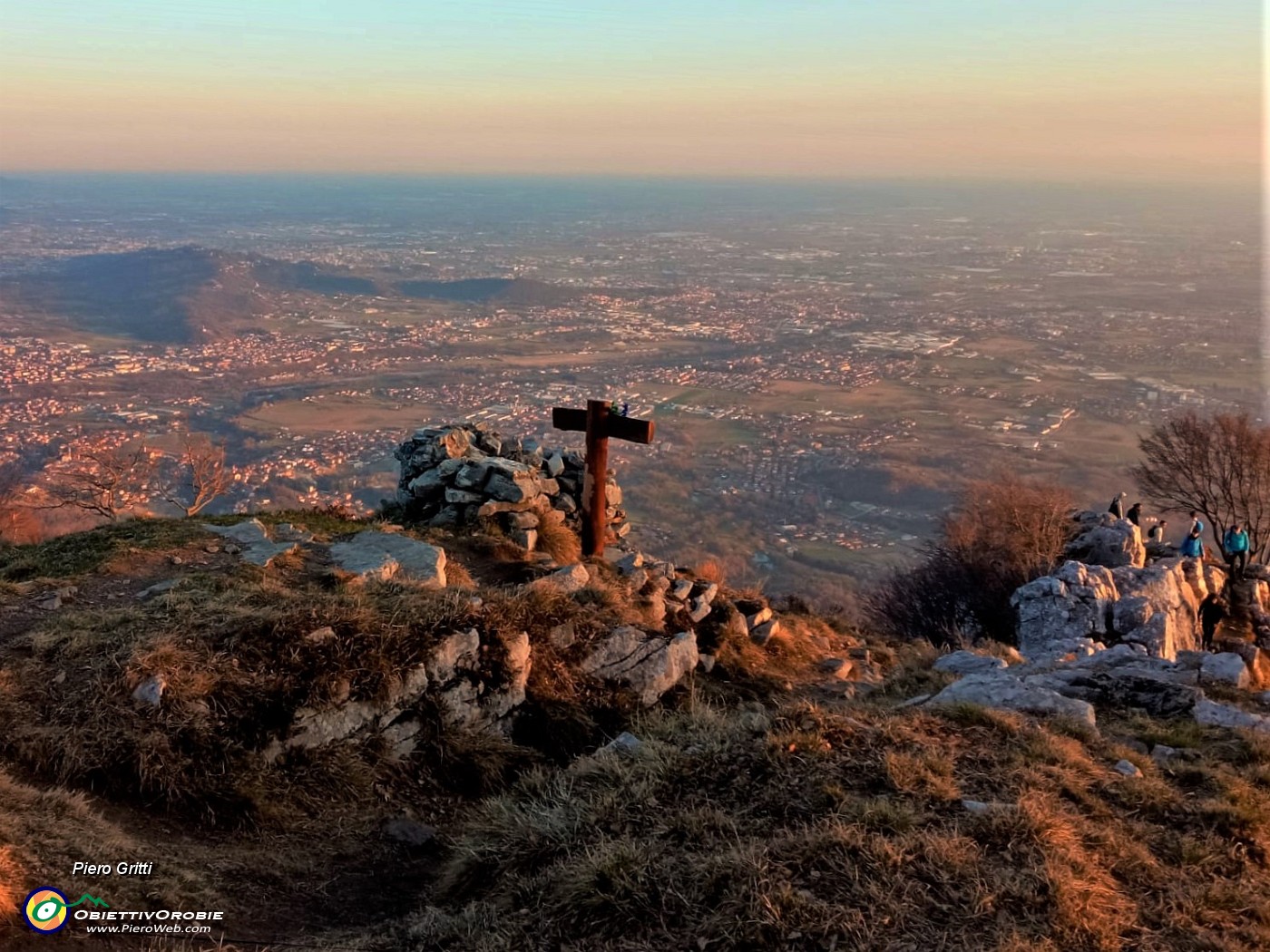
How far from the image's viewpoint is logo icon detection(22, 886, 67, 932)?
3967 millimetres

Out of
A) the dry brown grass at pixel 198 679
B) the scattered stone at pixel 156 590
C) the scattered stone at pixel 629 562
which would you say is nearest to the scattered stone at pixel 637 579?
the scattered stone at pixel 629 562

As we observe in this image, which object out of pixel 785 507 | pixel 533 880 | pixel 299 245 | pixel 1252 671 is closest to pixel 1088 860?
pixel 533 880

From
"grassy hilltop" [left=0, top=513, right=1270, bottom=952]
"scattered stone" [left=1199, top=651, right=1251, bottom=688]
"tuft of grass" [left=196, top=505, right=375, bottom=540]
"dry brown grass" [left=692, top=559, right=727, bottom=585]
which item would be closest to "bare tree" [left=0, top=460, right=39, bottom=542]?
"tuft of grass" [left=196, top=505, right=375, bottom=540]

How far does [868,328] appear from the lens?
3162 inches

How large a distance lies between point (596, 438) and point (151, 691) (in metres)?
6.00

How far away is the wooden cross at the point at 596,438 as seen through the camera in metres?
10.6

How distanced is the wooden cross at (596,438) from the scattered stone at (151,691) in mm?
5378

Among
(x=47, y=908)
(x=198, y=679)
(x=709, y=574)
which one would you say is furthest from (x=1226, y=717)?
(x=47, y=908)

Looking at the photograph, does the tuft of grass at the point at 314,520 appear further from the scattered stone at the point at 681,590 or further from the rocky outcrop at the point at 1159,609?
the rocky outcrop at the point at 1159,609

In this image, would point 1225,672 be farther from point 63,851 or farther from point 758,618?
point 63,851

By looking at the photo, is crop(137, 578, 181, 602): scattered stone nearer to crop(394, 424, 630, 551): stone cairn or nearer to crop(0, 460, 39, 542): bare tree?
crop(394, 424, 630, 551): stone cairn

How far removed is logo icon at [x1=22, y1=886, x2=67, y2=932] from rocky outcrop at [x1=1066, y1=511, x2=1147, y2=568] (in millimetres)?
16312

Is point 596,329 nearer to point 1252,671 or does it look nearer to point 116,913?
point 1252,671

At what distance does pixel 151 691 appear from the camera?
608 centimetres
